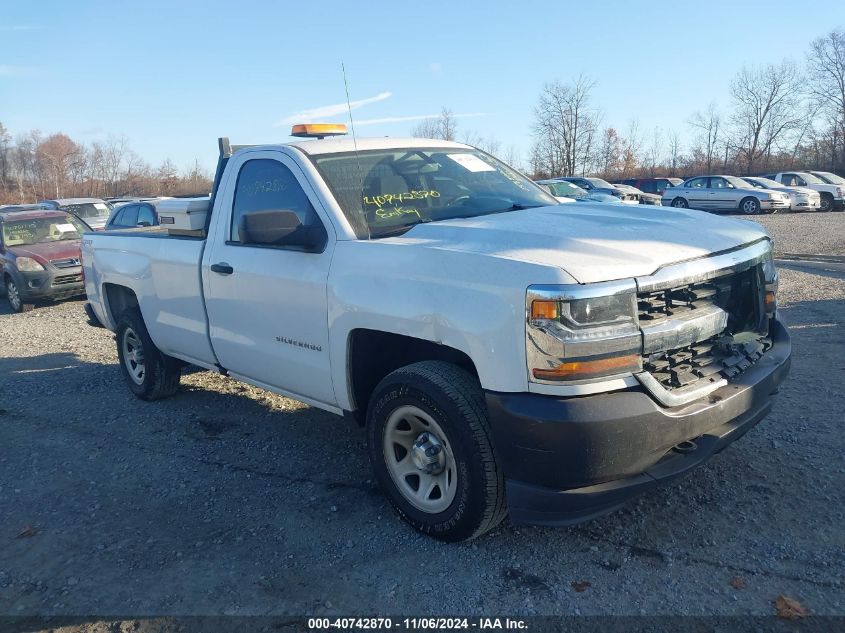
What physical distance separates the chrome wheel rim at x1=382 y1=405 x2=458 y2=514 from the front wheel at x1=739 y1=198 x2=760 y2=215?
26.2m

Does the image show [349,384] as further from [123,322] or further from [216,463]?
[123,322]

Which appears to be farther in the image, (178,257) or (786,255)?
(786,255)

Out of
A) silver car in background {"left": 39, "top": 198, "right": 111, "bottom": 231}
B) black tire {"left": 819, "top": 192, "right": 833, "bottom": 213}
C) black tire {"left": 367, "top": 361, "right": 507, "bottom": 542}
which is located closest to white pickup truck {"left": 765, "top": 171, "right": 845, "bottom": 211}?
black tire {"left": 819, "top": 192, "right": 833, "bottom": 213}

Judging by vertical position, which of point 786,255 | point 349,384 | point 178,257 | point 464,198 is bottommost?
point 786,255

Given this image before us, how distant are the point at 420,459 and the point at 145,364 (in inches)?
137

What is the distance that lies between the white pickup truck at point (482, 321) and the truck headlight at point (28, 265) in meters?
8.91

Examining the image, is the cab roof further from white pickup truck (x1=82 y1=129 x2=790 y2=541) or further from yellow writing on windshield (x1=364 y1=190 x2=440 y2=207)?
yellow writing on windshield (x1=364 y1=190 x2=440 y2=207)

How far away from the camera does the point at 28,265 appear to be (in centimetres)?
1205

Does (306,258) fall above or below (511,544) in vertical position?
above

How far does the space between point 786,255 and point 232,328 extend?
457 inches

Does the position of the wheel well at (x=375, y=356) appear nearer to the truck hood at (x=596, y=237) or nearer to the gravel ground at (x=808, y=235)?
the truck hood at (x=596, y=237)

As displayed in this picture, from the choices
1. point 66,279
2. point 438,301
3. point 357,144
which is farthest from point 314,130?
point 66,279

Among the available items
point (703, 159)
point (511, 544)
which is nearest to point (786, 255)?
point (511, 544)

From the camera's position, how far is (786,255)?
12758mm
